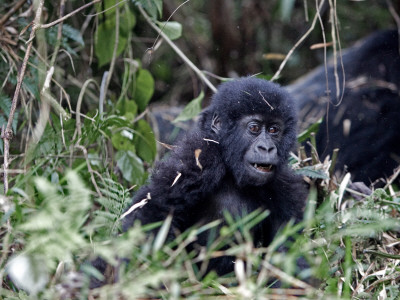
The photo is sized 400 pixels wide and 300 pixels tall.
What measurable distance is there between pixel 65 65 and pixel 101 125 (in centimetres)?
127

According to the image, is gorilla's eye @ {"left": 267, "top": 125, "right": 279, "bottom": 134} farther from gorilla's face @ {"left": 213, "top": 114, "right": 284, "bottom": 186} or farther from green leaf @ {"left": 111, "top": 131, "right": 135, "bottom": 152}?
green leaf @ {"left": 111, "top": 131, "right": 135, "bottom": 152}

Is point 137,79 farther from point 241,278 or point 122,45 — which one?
point 241,278

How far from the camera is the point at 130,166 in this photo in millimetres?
3363

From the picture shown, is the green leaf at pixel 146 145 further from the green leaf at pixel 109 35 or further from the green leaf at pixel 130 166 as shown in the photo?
the green leaf at pixel 109 35

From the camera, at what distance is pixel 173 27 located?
3695mm

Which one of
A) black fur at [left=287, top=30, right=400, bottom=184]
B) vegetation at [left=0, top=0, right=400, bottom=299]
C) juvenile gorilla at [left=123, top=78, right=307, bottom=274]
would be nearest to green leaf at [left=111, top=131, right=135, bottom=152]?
vegetation at [left=0, top=0, right=400, bottom=299]

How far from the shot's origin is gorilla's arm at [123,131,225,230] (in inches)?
106

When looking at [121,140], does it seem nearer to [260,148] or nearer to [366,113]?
[260,148]

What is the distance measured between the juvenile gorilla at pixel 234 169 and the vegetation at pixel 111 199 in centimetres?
12

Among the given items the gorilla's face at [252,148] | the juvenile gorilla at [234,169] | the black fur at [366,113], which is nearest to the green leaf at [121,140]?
the juvenile gorilla at [234,169]

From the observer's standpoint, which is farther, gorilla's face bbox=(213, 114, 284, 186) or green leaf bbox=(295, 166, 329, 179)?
green leaf bbox=(295, 166, 329, 179)

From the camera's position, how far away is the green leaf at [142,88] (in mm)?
3847

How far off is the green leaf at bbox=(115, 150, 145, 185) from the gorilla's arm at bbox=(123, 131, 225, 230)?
1.54ft

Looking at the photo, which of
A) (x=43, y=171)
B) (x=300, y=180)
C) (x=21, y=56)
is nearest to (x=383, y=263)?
(x=300, y=180)
